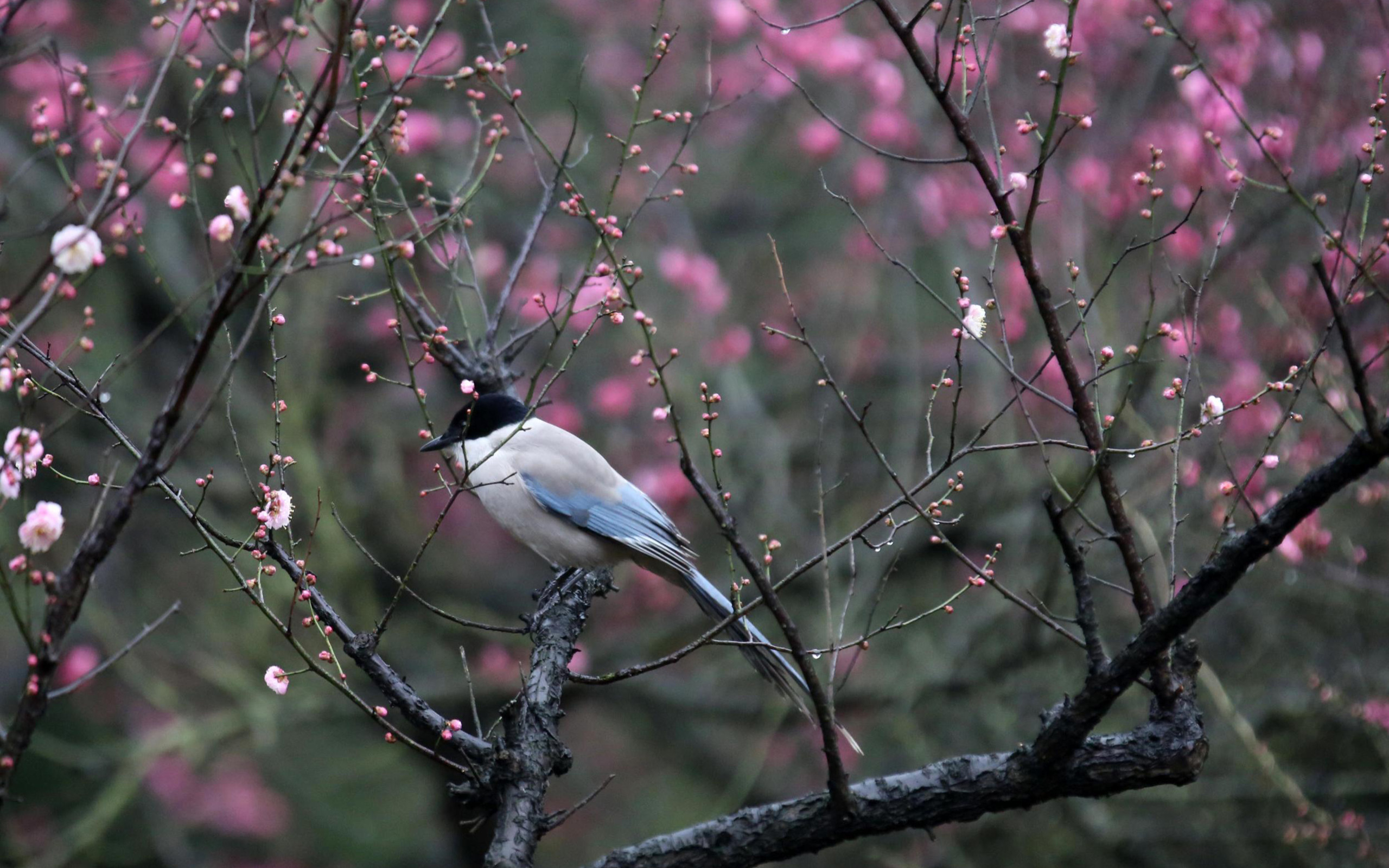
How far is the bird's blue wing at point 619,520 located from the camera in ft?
12.5

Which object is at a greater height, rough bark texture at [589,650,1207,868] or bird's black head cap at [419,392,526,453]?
bird's black head cap at [419,392,526,453]

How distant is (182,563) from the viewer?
6969 mm

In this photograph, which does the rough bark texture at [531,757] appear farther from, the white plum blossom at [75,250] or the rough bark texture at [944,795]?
the white plum blossom at [75,250]

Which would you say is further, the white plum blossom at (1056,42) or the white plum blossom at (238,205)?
the white plum blossom at (1056,42)

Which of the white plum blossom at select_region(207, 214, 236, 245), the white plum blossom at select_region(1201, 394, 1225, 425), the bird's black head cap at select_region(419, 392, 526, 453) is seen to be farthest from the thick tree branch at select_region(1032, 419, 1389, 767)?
the bird's black head cap at select_region(419, 392, 526, 453)

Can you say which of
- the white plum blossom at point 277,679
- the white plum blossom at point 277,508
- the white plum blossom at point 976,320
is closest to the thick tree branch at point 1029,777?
the white plum blossom at point 976,320

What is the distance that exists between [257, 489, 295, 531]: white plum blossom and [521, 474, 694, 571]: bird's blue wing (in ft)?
5.06

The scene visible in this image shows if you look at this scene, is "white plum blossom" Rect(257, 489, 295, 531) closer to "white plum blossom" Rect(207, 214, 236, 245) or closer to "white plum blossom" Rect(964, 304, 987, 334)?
"white plum blossom" Rect(207, 214, 236, 245)

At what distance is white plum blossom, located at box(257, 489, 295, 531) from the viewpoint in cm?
233

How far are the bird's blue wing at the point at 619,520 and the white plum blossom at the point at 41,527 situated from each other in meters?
2.02

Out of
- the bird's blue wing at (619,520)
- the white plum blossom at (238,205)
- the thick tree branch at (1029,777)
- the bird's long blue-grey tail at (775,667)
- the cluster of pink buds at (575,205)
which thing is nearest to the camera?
the white plum blossom at (238,205)

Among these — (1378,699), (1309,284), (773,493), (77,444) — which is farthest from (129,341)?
(1378,699)

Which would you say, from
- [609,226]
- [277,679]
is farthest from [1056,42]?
[277,679]

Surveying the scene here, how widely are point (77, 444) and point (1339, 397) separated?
558 cm
